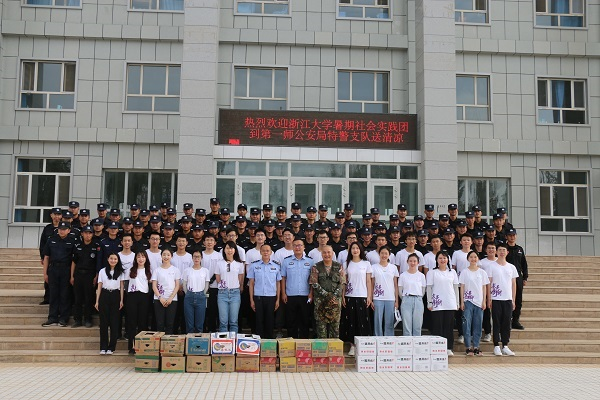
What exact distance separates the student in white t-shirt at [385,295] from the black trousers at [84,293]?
472 cm

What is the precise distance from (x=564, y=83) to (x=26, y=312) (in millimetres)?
16673

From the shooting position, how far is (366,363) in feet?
27.1

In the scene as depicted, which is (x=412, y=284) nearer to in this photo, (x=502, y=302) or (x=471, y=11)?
(x=502, y=302)

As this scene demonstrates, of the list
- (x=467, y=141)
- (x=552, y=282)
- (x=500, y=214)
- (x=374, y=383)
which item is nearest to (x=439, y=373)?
(x=374, y=383)

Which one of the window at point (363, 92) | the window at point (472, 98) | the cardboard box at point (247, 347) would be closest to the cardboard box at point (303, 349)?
the cardboard box at point (247, 347)

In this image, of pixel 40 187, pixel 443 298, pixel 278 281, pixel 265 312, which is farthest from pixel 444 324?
pixel 40 187

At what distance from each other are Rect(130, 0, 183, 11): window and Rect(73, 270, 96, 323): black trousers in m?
10.4

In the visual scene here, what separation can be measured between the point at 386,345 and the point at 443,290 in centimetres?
130

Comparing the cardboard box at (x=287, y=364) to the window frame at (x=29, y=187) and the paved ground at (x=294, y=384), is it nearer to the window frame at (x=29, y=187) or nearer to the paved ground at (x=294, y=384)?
the paved ground at (x=294, y=384)

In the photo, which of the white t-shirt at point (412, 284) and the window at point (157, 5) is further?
the window at point (157, 5)

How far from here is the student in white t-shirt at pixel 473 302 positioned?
29.0ft

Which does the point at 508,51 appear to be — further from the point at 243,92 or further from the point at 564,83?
the point at 243,92

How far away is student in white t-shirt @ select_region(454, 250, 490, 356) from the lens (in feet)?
29.0

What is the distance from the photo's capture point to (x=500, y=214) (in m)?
10.4
